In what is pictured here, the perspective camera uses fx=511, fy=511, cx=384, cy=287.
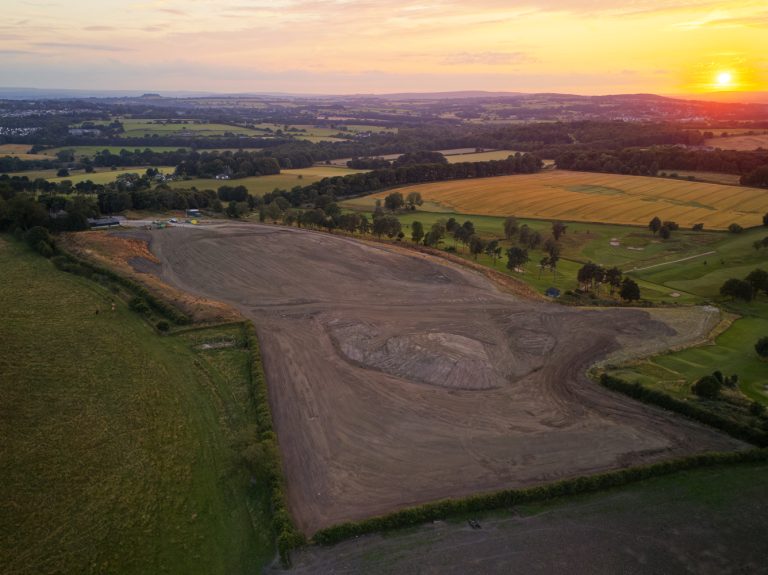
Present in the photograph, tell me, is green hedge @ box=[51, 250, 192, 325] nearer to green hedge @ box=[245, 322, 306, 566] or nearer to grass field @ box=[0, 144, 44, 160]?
green hedge @ box=[245, 322, 306, 566]

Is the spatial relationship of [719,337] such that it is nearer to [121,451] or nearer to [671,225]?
[671,225]

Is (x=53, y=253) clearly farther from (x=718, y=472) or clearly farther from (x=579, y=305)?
(x=718, y=472)

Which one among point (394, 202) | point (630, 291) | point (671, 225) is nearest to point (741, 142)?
point (671, 225)

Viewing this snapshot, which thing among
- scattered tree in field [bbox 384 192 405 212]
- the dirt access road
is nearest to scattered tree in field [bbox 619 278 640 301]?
the dirt access road

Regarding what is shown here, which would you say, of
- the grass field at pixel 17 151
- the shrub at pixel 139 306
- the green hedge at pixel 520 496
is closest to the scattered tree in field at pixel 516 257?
the green hedge at pixel 520 496

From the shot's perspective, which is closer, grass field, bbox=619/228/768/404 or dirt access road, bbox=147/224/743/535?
dirt access road, bbox=147/224/743/535

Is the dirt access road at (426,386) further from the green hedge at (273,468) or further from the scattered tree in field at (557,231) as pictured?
the scattered tree in field at (557,231)
